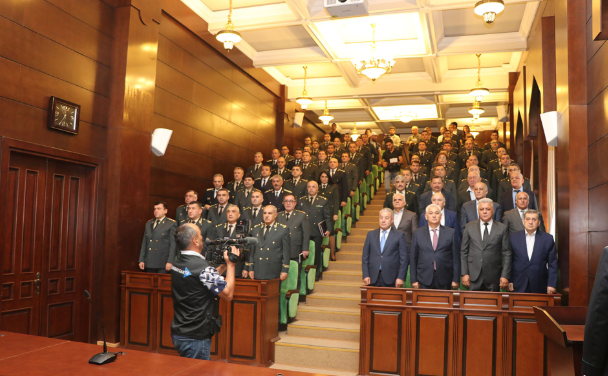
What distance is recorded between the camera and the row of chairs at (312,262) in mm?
5237

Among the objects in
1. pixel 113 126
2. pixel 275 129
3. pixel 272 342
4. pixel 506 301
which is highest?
pixel 275 129

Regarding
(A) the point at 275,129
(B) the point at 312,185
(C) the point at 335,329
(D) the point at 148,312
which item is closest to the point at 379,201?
(A) the point at 275,129

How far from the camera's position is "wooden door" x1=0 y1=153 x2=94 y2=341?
14.2 ft

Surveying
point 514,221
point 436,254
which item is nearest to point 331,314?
point 436,254

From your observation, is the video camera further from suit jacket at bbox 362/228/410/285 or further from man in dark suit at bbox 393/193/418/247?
man in dark suit at bbox 393/193/418/247

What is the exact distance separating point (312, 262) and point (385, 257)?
64.6 inches

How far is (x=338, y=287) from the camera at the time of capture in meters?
6.11

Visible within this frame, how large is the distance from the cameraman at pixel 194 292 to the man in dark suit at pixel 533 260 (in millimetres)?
2849

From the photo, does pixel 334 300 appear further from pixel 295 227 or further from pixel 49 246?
pixel 49 246

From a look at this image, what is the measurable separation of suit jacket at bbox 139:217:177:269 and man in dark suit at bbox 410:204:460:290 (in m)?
2.72

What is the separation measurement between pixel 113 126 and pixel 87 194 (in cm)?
80

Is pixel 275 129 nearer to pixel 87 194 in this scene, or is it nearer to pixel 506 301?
pixel 87 194

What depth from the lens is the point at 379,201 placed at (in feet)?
31.5

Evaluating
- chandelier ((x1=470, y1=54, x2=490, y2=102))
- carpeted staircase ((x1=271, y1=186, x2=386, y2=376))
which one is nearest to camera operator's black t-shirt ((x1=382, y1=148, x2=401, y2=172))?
chandelier ((x1=470, y1=54, x2=490, y2=102))
